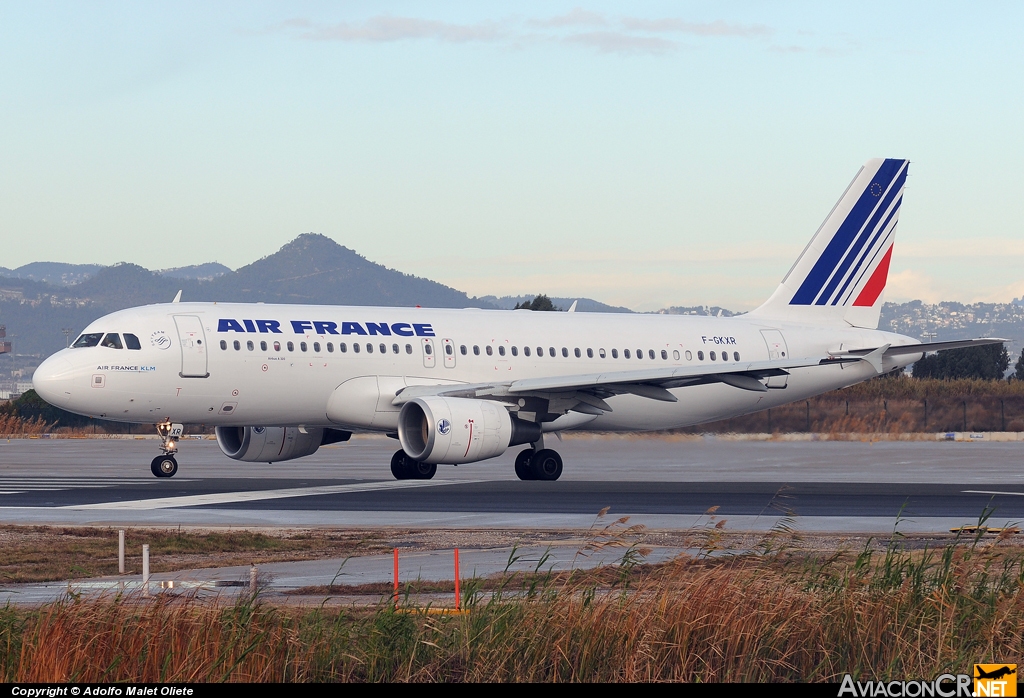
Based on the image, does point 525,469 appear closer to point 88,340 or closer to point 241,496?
point 241,496

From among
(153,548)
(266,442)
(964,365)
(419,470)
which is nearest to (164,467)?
(266,442)

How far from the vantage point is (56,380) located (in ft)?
102

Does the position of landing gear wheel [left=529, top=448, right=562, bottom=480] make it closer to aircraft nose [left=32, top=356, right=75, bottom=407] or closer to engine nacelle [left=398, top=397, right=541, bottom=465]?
engine nacelle [left=398, top=397, right=541, bottom=465]

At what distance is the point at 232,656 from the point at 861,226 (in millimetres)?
34821

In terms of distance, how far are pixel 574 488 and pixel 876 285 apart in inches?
644

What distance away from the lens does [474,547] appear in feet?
58.9

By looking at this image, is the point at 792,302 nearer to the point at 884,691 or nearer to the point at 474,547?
the point at 474,547

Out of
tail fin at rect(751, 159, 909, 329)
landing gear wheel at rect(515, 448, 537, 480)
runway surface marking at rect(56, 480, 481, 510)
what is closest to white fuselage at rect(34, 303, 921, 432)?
landing gear wheel at rect(515, 448, 537, 480)

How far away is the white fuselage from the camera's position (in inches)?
1241

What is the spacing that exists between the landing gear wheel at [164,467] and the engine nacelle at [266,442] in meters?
2.92

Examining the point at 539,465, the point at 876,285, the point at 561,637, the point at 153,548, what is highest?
the point at 876,285

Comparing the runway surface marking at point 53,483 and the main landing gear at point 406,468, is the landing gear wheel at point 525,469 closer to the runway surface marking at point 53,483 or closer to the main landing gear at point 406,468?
the main landing gear at point 406,468

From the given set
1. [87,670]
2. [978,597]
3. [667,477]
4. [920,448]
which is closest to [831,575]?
[978,597]

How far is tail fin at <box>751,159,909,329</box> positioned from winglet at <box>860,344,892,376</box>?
3.20 metres
